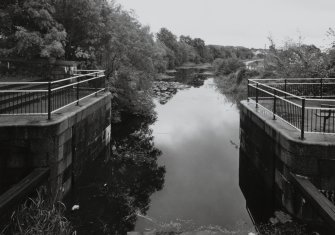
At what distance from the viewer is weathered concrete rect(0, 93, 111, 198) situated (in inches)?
318

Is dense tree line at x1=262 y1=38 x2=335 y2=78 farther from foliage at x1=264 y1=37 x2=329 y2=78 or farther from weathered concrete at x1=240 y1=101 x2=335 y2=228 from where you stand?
weathered concrete at x1=240 y1=101 x2=335 y2=228

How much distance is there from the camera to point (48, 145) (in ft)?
27.0

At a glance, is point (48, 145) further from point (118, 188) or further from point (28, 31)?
point (28, 31)

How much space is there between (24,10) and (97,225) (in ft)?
34.0

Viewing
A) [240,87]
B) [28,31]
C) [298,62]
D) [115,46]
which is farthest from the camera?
[240,87]

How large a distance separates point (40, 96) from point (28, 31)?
408cm

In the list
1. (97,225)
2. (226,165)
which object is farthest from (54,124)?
(226,165)

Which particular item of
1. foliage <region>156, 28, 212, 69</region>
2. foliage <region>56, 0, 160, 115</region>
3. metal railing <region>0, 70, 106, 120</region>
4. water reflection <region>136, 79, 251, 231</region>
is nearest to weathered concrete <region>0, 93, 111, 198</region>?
metal railing <region>0, 70, 106, 120</region>

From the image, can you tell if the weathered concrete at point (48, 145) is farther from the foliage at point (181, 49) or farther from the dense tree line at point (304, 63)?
the foliage at point (181, 49)

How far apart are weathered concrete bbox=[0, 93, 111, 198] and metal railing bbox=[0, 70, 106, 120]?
388 mm

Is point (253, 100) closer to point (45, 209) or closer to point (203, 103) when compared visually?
point (45, 209)

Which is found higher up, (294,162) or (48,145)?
(48,145)

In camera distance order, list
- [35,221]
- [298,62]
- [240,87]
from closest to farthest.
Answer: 1. [35,221]
2. [298,62]
3. [240,87]

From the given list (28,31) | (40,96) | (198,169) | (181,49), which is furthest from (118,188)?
(181,49)
